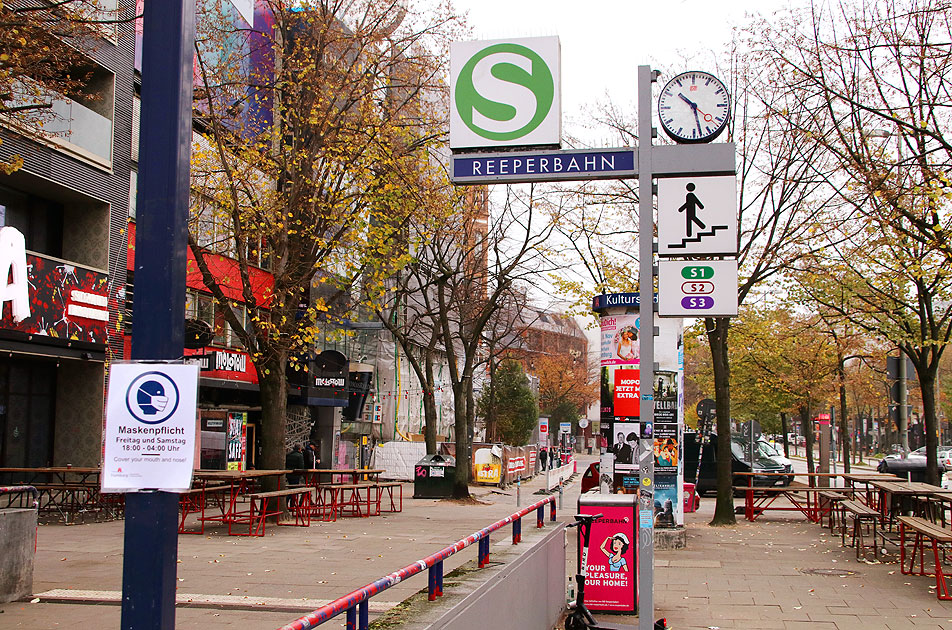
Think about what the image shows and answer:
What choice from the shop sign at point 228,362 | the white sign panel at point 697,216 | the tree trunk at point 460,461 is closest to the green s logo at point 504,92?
the white sign panel at point 697,216

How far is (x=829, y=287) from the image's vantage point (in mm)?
24219

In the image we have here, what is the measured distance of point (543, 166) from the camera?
7.28 m

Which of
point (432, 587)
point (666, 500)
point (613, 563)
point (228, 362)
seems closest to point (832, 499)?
point (666, 500)

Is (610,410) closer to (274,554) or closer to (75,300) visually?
(274,554)

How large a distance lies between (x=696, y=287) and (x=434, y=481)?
21.4m

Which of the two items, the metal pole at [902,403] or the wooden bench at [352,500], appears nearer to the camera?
the wooden bench at [352,500]

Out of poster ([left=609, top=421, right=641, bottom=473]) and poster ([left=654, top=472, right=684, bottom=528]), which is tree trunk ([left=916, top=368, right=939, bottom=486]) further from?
poster ([left=609, top=421, right=641, bottom=473])

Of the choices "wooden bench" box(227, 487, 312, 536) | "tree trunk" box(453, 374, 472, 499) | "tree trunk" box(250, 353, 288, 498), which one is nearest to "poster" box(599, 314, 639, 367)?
"wooden bench" box(227, 487, 312, 536)

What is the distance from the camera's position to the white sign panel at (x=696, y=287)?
7090 mm

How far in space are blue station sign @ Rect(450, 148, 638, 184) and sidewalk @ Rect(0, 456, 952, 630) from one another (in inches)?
129

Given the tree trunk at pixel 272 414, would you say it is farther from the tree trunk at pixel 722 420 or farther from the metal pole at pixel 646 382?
the metal pole at pixel 646 382

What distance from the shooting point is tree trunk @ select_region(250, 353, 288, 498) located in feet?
59.5

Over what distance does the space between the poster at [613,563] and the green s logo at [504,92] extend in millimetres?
4283

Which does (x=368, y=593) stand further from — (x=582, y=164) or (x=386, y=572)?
(x=386, y=572)
